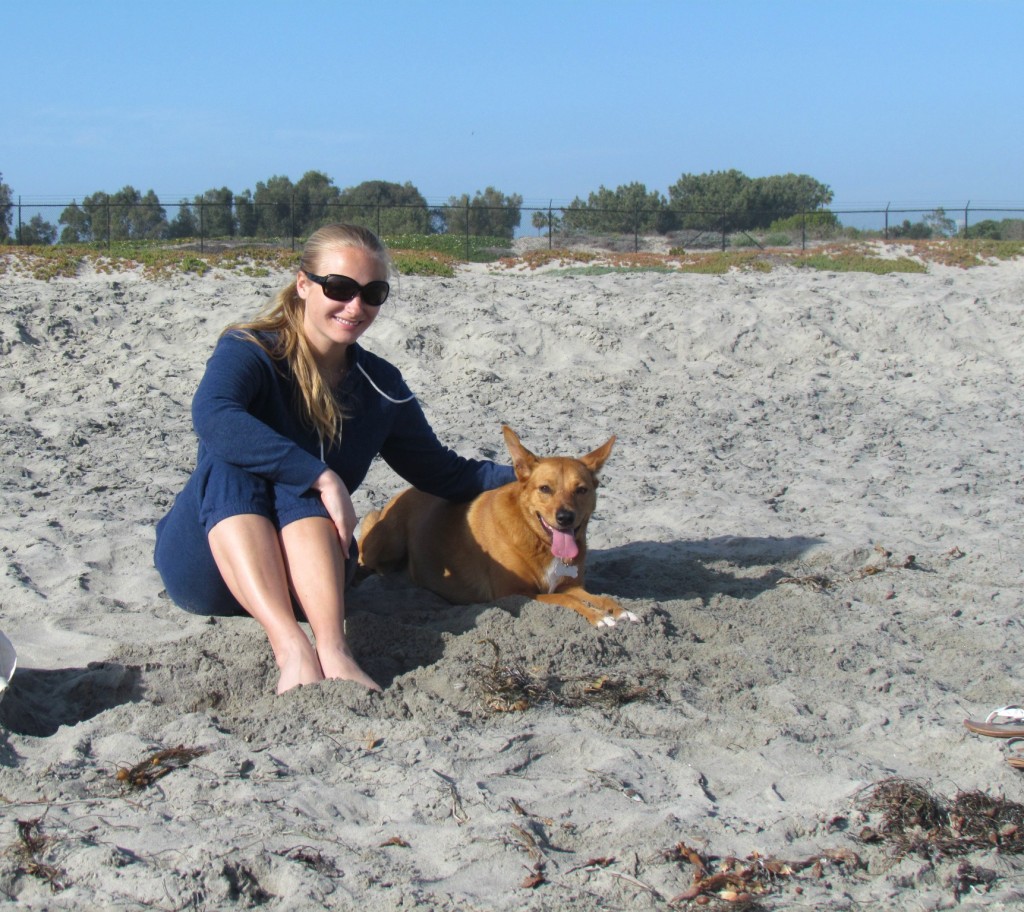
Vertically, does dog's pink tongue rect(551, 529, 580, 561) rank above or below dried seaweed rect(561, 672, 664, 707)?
above

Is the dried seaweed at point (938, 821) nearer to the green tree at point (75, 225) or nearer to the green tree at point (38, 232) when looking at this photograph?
the green tree at point (38, 232)

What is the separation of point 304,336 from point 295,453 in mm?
577

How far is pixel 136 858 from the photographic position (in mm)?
2424

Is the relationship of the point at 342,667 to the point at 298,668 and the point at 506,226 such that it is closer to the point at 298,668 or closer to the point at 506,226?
the point at 298,668

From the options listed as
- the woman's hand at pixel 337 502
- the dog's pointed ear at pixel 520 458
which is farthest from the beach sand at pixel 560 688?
the dog's pointed ear at pixel 520 458

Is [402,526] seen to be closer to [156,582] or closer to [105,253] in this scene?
[156,582]

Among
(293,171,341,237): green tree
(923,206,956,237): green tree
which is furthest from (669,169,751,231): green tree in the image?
(293,171,341,237): green tree

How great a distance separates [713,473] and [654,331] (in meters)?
3.78

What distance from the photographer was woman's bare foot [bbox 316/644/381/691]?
11.1ft

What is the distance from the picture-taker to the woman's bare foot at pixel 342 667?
11.1 feet

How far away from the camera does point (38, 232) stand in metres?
33.0

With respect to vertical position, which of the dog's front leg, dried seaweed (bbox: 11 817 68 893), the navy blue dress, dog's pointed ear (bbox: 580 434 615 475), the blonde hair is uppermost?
the blonde hair

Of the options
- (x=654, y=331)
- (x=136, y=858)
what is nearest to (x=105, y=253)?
(x=654, y=331)

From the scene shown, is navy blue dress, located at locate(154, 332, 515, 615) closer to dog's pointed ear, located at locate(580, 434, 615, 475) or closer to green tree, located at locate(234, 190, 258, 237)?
dog's pointed ear, located at locate(580, 434, 615, 475)
